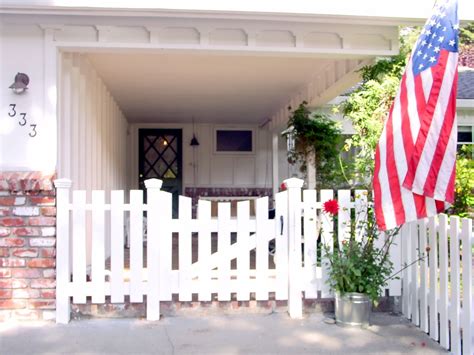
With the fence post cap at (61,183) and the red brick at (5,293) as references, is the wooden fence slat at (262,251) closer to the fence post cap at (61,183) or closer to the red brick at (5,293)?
the fence post cap at (61,183)

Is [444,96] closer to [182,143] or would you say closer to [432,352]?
[432,352]

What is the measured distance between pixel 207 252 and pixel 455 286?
2091 mm

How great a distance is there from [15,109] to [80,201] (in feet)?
3.42

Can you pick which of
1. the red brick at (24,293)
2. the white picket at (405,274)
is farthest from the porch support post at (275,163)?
the red brick at (24,293)

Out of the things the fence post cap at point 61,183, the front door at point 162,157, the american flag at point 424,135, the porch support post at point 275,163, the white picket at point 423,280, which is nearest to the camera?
the american flag at point 424,135

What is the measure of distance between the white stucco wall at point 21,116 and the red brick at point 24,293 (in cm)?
109

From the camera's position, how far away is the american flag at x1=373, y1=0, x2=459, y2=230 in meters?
3.63

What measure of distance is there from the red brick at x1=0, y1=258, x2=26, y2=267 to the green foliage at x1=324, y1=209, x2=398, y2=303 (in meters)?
2.75

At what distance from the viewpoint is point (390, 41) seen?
5070 mm

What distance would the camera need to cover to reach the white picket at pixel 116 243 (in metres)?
4.47

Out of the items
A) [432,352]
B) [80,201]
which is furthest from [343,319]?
[80,201]

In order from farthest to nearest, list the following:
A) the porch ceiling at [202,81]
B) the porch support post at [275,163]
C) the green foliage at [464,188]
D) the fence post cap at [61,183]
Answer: the porch support post at [275,163] < the porch ceiling at [202,81] < the green foliage at [464,188] < the fence post cap at [61,183]

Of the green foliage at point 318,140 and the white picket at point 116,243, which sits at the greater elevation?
the green foliage at point 318,140

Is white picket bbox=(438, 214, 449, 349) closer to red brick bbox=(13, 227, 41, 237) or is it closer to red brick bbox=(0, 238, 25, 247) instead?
red brick bbox=(13, 227, 41, 237)
